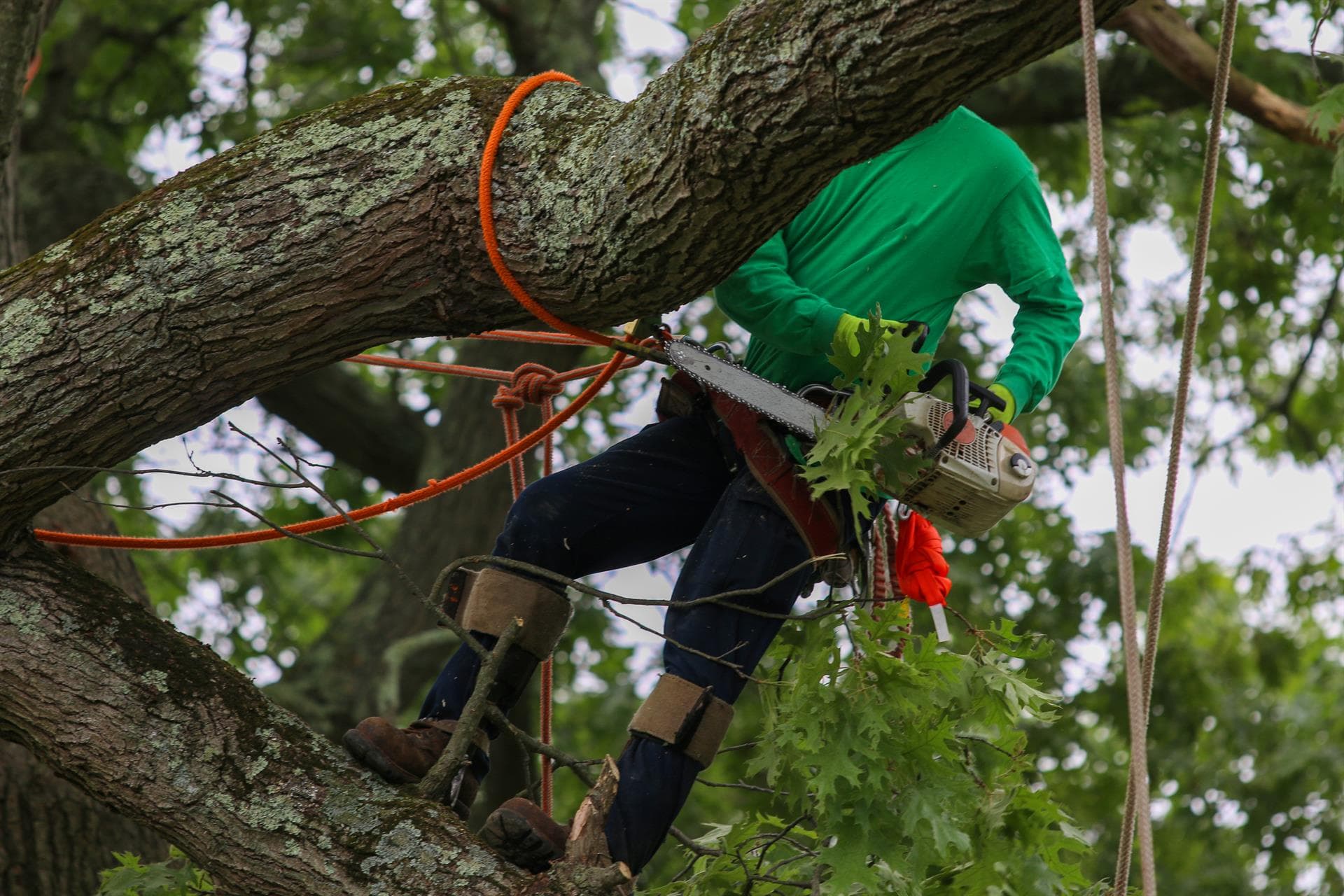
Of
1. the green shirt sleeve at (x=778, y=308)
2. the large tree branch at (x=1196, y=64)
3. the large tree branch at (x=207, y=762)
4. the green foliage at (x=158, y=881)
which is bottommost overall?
the green foliage at (x=158, y=881)

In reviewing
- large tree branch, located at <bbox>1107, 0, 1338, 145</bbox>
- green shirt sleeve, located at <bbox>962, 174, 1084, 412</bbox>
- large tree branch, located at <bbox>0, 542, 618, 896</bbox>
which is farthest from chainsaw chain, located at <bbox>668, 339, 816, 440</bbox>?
large tree branch, located at <bbox>1107, 0, 1338, 145</bbox>

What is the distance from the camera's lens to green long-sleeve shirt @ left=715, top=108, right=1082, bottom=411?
→ 109 inches

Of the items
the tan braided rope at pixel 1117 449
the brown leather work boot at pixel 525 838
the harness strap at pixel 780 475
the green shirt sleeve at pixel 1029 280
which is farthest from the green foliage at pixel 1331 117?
the brown leather work boot at pixel 525 838

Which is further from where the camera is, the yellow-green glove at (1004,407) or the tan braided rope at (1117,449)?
the yellow-green glove at (1004,407)

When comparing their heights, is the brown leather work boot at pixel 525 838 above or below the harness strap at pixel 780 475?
below

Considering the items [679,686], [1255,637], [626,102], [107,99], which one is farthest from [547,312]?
[1255,637]

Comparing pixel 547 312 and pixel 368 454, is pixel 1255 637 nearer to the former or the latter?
pixel 368 454

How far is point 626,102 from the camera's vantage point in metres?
2.37

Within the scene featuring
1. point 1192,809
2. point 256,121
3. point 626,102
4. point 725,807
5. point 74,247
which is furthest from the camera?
point 725,807

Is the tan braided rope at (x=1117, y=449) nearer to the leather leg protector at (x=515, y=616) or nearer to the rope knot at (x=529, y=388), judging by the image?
the leather leg protector at (x=515, y=616)

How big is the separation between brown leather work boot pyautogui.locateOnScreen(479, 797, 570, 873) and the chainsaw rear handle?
3.11ft

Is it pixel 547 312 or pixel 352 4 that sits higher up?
pixel 352 4

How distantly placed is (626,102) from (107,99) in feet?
19.4

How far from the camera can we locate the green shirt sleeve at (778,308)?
260 cm
